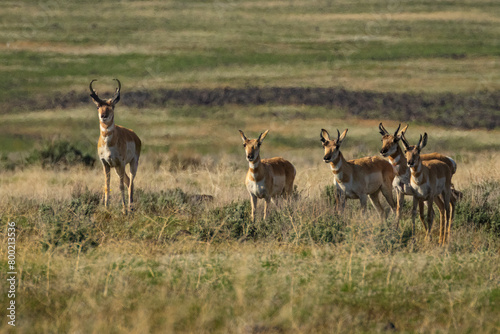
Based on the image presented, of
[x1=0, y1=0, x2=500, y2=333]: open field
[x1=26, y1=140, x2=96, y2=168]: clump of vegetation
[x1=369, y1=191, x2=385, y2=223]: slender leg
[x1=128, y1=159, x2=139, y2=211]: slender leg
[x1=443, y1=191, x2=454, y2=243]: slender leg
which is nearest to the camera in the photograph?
[x1=0, y1=0, x2=500, y2=333]: open field

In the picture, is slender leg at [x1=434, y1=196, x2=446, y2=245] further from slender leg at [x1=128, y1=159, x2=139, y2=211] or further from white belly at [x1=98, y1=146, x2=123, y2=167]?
white belly at [x1=98, y1=146, x2=123, y2=167]

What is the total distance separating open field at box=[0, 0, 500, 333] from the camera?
29.0 feet

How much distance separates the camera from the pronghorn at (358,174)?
41.9 feet

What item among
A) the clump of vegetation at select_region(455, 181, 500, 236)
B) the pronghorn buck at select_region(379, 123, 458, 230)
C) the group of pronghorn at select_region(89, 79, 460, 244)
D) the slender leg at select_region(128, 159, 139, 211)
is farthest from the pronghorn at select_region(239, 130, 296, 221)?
the clump of vegetation at select_region(455, 181, 500, 236)

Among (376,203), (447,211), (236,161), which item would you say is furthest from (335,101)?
(447,211)

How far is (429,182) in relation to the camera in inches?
470

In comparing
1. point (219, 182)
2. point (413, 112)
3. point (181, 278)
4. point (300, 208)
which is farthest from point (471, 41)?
point (181, 278)

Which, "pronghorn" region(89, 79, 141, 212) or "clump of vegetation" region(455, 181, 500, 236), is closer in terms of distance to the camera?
"clump of vegetation" region(455, 181, 500, 236)

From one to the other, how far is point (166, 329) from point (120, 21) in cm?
6342

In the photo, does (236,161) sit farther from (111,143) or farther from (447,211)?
(447,211)

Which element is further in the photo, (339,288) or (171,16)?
(171,16)

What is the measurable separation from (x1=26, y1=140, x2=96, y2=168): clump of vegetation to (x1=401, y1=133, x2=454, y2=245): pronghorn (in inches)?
538

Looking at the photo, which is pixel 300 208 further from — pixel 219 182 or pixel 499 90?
pixel 499 90

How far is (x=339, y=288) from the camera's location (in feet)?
30.5
